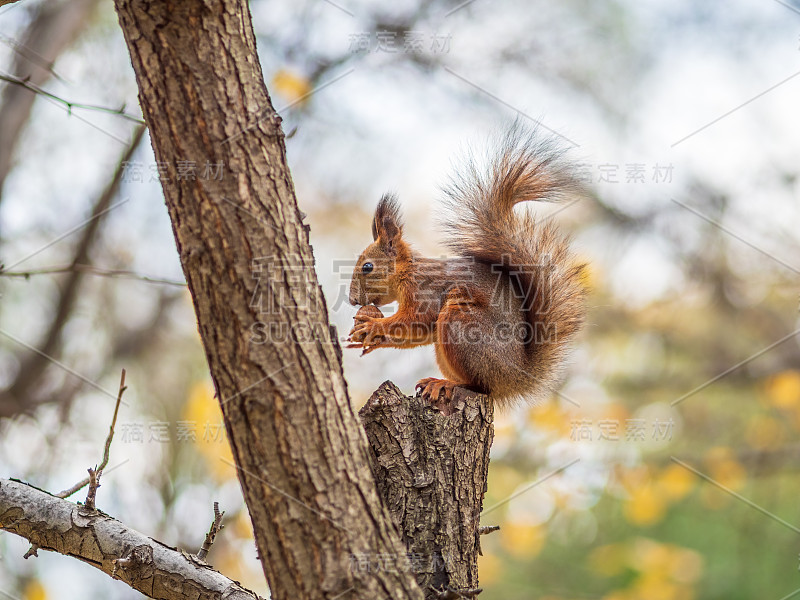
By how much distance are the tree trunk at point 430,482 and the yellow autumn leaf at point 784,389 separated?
13.3 feet

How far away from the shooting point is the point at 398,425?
1.99m

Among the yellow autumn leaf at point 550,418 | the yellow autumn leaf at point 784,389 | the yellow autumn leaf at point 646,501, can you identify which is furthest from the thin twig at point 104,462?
the yellow autumn leaf at point 784,389

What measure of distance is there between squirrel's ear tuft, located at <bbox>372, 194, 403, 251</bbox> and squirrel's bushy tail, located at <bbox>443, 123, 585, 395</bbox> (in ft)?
1.02

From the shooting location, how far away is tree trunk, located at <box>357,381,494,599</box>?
1918mm

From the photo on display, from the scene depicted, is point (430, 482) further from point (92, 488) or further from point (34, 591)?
point (34, 591)

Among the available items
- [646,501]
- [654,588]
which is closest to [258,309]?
[646,501]

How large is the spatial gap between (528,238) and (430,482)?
122 centimetres

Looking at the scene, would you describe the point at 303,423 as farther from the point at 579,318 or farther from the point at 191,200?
the point at 579,318

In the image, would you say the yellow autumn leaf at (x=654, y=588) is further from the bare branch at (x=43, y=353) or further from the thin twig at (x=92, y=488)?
the thin twig at (x=92, y=488)

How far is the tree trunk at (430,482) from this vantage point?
192 cm

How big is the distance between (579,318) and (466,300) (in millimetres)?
460

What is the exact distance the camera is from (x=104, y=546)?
1.88 meters

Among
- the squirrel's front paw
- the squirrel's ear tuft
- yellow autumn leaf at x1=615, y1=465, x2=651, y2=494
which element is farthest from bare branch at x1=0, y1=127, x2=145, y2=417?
yellow autumn leaf at x1=615, y1=465, x2=651, y2=494

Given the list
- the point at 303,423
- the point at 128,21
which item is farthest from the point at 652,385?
the point at 128,21
